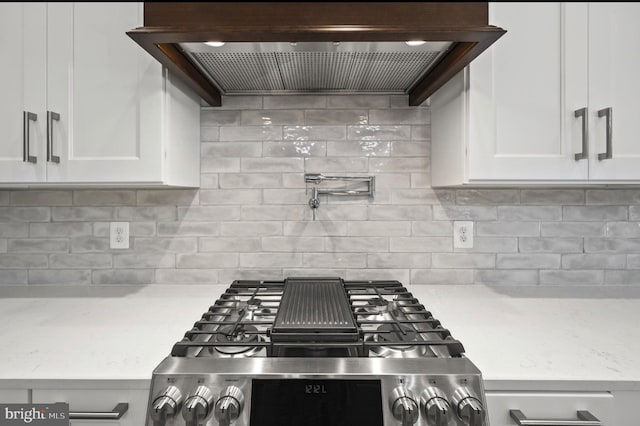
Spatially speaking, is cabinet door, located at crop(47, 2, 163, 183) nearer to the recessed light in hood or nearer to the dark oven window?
the recessed light in hood

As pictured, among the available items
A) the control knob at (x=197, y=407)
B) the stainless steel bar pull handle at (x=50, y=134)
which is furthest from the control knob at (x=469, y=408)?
the stainless steel bar pull handle at (x=50, y=134)

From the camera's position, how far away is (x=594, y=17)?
1284mm

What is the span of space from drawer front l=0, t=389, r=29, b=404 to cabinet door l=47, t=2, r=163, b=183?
67cm

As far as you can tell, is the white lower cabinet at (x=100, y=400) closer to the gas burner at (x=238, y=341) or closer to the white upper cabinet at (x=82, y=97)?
the gas burner at (x=238, y=341)

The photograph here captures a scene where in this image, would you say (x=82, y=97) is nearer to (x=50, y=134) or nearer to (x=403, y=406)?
(x=50, y=134)

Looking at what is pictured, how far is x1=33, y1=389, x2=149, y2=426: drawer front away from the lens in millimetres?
863

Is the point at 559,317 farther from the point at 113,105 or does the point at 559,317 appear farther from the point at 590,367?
the point at 113,105

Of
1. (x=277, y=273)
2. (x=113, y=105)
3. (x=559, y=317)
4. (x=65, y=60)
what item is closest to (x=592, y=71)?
(x=559, y=317)

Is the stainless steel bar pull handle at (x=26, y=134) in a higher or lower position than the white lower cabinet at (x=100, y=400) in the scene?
higher

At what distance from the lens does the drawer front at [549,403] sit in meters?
0.85

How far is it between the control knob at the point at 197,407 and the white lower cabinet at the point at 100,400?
140 mm

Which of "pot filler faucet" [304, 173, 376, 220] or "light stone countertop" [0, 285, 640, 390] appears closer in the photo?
"light stone countertop" [0, 285, 640, 390]

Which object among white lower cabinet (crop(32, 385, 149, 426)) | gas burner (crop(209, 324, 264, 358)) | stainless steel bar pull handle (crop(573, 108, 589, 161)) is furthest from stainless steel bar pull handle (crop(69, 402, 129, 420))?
stainless steel bar pull handle (crop(573, 108, 589, 161))

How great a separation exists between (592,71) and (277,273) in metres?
1.39
